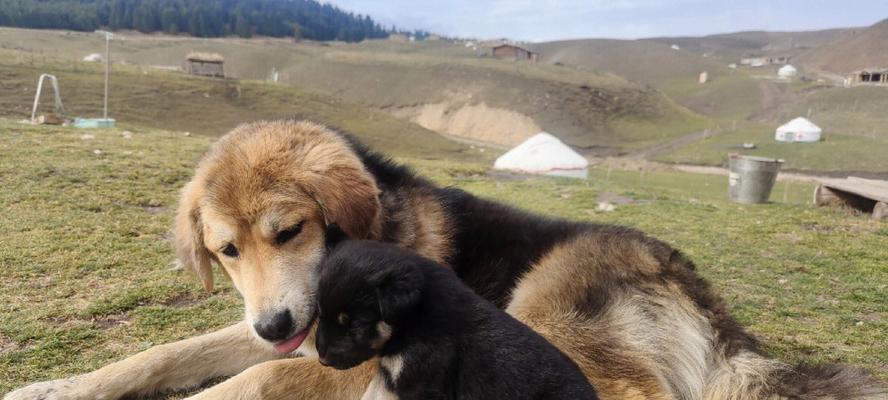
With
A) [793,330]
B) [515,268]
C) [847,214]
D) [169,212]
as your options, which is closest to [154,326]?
[515,268]

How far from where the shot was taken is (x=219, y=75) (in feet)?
249

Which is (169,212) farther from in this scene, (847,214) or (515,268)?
(847,214)

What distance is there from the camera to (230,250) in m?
3.49

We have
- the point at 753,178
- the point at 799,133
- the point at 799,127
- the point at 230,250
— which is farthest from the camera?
the point at 799,127

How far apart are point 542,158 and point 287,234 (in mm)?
29915

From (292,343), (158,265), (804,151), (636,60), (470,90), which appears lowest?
(804,151)

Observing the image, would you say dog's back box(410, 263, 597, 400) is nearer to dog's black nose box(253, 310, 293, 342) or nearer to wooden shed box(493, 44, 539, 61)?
dog's black nose box(253, 310, 293, 342)

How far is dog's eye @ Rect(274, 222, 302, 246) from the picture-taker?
3320mm

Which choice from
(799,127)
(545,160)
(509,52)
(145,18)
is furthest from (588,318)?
(145,18)

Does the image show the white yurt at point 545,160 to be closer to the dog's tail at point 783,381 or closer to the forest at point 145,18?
the dog's tail at point 783,381

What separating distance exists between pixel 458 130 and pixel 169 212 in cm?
7120

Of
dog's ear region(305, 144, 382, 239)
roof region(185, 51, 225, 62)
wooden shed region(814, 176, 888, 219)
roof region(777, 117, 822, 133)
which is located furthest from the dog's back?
roof region(185, 51, 225, 62)

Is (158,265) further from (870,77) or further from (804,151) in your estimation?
(870,77)

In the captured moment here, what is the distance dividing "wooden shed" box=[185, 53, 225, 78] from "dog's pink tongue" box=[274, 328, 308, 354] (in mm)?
77870
